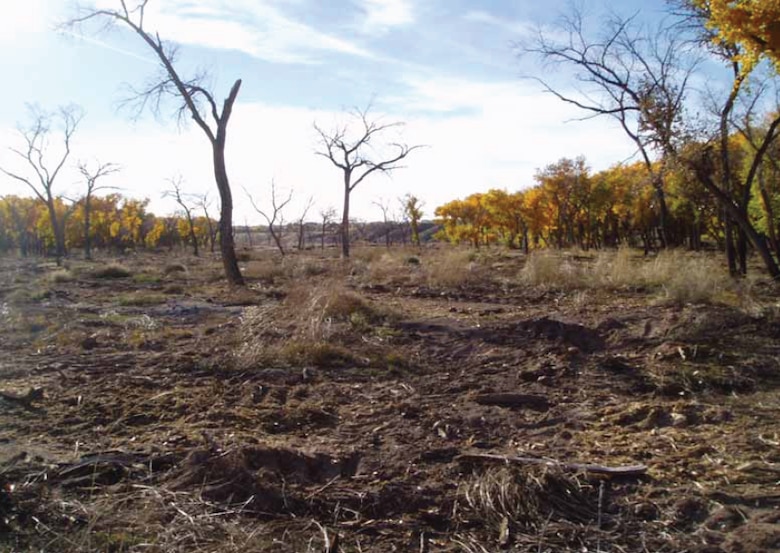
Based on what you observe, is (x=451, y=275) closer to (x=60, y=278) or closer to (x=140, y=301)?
(x=140, y=301)

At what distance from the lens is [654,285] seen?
11156mm

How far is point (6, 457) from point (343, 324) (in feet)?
14.9

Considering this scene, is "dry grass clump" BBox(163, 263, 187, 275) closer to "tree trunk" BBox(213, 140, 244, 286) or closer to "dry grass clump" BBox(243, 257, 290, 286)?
"dry grass clump" BBox(243, 257, 290, 286)

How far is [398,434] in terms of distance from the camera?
4305 millimetres

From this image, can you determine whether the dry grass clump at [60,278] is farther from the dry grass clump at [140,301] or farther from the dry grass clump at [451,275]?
the dry grass clump at [451,275]

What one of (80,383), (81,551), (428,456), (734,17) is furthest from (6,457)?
(734,17)

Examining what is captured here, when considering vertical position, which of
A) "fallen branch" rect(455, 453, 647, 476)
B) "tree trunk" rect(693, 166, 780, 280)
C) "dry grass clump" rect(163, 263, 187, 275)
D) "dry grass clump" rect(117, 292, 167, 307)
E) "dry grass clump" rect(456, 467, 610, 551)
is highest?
"tree trunk" rect(693, 166, 780, 280)

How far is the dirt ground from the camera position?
295 cm

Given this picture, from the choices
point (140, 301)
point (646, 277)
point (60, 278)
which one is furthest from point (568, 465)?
point (60, 278)

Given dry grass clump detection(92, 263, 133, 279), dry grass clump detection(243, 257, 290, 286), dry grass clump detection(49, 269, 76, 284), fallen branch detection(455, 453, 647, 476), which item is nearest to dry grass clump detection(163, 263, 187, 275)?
dry grass clump detection(92, 263, 133, 279)

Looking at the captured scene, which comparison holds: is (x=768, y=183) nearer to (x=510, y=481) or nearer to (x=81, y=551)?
(x=510, y=481)

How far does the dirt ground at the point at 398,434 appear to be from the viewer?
295 centimetres

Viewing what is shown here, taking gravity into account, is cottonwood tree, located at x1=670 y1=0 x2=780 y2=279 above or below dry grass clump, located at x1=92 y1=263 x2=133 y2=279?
above

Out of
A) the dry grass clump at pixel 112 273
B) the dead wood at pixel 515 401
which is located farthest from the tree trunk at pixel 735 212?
the dry grass clump at pixel 112 273
